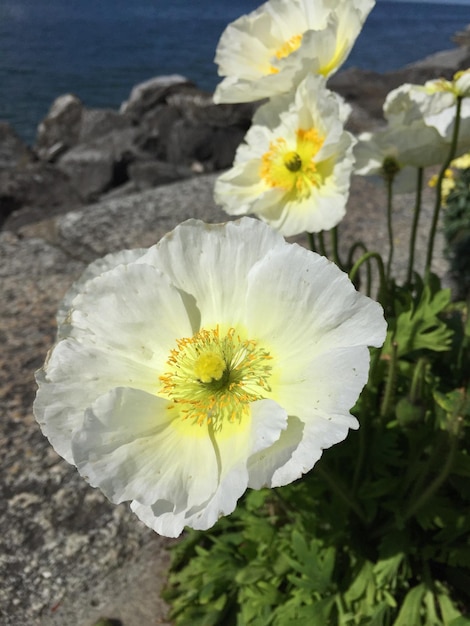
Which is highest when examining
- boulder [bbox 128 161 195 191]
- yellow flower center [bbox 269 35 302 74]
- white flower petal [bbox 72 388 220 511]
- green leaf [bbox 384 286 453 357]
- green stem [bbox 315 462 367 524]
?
yellow flower center [bbox 269 35 302 74]

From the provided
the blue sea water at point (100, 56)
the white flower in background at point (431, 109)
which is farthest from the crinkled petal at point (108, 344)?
the blue sea water at point (100, 56)

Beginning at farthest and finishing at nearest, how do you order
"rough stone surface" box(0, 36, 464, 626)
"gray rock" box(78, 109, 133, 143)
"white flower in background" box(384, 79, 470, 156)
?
"gray rock" box(78, 109, 133, 143) → "rough stone surface" box(0, 36, 464, 626) → "white flower in background" box(384, 79, 470, 156)

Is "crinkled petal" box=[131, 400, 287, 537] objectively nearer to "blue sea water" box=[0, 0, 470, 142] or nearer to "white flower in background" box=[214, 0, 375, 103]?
"white flower in background" box=[214, 0, 375, 103]

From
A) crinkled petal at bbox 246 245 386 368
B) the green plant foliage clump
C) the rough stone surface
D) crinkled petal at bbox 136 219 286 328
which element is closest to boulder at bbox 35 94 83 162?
the rough stone surface

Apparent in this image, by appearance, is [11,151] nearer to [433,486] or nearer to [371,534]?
[371,534]

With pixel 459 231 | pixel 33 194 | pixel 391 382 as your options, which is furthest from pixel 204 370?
pixel 33 194

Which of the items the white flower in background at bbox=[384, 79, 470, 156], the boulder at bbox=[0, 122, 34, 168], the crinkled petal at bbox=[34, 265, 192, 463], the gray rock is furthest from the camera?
the gray rock

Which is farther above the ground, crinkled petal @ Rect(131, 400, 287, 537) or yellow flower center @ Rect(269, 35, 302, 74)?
yellow flower center @ Rect(269, 35, 302, 74)

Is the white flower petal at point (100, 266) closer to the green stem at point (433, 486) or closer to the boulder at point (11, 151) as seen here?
the green stem at point (433, 486)
